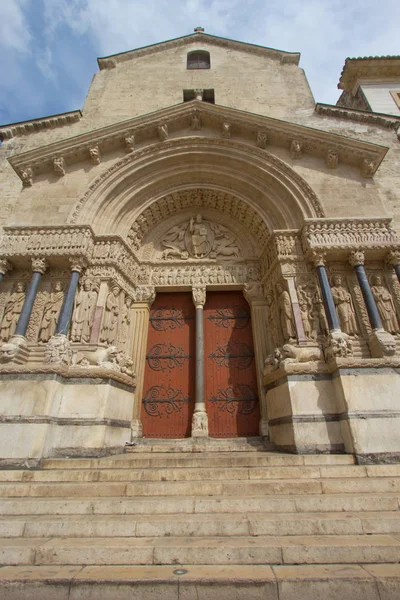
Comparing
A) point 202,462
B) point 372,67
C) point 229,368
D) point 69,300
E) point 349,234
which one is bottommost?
point 202,462

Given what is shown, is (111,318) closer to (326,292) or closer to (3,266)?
(3,266)

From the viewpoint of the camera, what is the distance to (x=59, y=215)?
22.9 feet

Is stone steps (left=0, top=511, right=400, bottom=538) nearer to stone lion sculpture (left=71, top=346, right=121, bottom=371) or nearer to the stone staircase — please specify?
the stone staircase

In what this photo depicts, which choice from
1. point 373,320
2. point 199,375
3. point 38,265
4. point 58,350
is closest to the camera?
point 58,350

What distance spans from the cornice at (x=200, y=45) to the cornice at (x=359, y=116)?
3468 mm

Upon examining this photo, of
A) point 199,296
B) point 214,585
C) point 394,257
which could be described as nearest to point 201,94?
point 199,296

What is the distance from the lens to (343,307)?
6.08m

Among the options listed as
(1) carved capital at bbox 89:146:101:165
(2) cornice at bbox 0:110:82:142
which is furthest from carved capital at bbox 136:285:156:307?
(2) cornice at bbox 0:110:82:142

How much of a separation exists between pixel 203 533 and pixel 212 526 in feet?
0.32

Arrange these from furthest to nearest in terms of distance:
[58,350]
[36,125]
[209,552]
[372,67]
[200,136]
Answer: [372,67], [36,125], [200,136], [58,350], [209,552]

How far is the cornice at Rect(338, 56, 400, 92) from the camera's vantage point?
11.2 m

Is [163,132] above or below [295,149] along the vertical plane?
above

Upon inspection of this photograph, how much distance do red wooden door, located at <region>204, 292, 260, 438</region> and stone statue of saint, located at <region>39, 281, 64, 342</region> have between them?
3.58 m

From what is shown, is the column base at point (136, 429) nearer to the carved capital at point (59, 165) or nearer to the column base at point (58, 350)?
the column base at point (58, 350)
